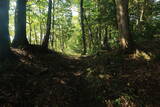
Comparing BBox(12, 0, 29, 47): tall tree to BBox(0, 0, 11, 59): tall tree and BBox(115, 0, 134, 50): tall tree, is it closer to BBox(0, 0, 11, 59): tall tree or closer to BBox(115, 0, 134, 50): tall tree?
BBox(0, 0, 11, 59): tall tree

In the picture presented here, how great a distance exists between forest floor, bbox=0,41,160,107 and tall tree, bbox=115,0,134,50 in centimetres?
56

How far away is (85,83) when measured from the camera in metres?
7.72

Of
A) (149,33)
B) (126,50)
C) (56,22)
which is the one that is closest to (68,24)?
(56,22)

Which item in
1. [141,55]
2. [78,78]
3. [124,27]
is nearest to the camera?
[78,78]

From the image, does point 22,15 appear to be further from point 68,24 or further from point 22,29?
point 68,24

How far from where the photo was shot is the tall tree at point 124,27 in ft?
30.7

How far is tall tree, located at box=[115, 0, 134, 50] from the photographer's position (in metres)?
9.36

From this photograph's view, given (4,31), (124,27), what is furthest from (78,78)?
(4,31)

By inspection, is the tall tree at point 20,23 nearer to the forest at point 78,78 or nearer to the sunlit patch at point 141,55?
the forest at point 78,78

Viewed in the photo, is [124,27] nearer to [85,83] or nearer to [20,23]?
[85,83]

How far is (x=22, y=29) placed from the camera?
424 inches

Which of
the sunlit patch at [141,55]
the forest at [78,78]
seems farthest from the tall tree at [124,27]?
the sunlit patch at [141,55]

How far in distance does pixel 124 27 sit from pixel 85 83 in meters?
3.91

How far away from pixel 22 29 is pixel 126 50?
247 inches
